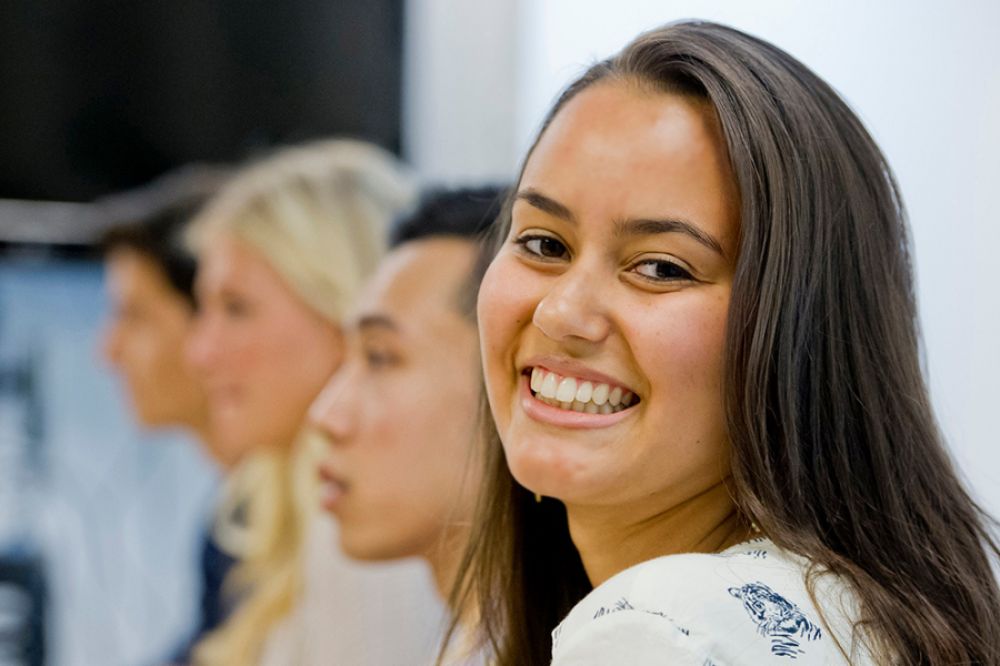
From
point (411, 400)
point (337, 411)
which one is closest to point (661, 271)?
point (411, 400)

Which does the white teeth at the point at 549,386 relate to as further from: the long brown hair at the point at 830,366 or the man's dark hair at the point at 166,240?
the man's dark hair at the point at 166,240

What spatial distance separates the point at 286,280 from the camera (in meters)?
2.71

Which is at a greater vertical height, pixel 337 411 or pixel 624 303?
pixel 624 303

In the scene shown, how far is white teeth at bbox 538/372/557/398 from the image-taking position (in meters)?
1.22

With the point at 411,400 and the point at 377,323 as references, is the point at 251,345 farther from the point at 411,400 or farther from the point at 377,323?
the point at 411,400

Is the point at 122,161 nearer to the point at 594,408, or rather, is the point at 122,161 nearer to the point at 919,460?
the point at 594,408

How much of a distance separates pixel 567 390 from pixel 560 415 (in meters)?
0.03

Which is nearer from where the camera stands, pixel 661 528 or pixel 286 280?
pixel 661 528

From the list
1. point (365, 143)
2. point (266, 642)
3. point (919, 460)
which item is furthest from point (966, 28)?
point (266, 642)

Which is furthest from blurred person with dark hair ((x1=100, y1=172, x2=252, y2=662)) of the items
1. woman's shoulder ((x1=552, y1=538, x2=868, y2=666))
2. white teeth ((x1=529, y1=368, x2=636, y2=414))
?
woman's shoulder ((x1=552, y1=538, x2=868, y2=666))

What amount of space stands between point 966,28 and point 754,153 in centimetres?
101

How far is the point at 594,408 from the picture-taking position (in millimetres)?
1205

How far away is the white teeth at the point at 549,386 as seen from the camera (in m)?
1.22

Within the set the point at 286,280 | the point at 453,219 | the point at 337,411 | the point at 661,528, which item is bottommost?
the point at 337,411
